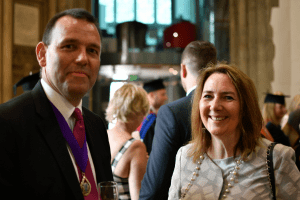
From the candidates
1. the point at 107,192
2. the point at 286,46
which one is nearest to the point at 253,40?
the point at 286,46

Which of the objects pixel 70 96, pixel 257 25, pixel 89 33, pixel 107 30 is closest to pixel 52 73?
pixel 70 96

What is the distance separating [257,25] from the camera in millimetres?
6777

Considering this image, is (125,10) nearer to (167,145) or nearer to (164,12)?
(164,12)

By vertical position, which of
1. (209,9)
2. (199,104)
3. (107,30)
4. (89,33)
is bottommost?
(199,104)

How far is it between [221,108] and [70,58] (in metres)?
0.89

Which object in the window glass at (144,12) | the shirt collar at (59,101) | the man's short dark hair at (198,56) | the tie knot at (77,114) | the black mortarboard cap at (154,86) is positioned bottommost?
the tie knot at (77,114)

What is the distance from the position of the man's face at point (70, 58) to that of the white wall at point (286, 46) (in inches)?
219

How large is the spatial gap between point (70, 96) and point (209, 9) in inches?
251

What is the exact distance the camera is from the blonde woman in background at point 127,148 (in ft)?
7.77

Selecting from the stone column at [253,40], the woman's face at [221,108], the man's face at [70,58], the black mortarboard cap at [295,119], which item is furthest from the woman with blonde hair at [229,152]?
the stone column at [253,40]

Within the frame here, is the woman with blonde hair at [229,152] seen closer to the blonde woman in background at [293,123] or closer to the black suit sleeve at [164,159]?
the black suit sleeve at [164,159]

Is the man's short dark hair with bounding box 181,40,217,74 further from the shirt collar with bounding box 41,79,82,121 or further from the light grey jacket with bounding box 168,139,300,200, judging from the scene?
the shirt collar with bounding box 41,79,82,121

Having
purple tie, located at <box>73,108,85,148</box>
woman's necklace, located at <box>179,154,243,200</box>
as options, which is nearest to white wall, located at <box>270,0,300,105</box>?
woman's necklace, located at <box>179,154,243,200</box>

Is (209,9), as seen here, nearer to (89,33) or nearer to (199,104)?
(199,104)
